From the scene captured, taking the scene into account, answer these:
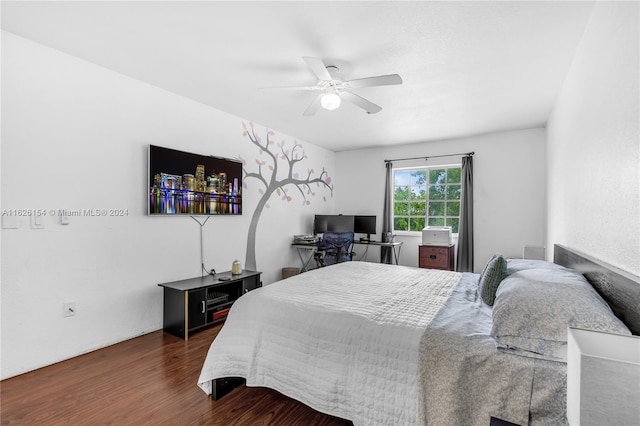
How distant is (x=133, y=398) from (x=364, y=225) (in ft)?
13.6

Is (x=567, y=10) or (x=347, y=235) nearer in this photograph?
(x=567, y=10)

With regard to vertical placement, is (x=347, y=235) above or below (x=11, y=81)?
below

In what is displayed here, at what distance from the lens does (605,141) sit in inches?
63.0

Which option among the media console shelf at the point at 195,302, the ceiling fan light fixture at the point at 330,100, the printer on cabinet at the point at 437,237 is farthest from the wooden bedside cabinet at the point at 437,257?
the ceiling fan light fixture at the point at 330,100

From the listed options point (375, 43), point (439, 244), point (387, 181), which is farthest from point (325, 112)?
point (439, 244)

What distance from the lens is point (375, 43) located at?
7.48 feet

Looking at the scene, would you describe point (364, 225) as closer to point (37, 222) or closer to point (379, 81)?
point (379, 81)

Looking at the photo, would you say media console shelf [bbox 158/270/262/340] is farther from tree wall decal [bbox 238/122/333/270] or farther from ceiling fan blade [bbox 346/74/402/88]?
ceiling fan blade [bbox 346/74/402/88]

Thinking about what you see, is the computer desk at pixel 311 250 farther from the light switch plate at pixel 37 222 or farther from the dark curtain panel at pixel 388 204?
the light switch plate at pixel 37 222

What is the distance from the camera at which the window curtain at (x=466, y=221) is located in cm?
478

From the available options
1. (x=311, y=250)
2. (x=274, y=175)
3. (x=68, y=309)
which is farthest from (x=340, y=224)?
(x=68, y=309)

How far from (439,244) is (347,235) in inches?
56.0

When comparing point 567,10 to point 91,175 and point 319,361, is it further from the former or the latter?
point 91,175

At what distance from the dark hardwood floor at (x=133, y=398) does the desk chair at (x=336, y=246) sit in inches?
101
